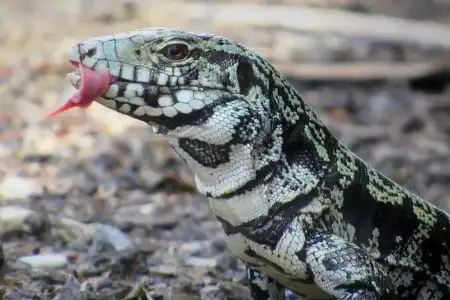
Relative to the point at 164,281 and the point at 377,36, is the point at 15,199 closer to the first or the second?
the point at 164,281

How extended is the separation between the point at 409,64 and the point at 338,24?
1073 millimetres

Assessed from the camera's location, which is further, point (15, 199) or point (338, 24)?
point (338, 24)

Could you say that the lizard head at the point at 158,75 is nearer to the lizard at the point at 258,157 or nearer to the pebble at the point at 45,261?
the lizard at the point at 258,157

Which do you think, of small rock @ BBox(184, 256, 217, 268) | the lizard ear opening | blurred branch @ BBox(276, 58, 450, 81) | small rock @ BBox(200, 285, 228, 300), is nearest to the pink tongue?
the lizard ear opening

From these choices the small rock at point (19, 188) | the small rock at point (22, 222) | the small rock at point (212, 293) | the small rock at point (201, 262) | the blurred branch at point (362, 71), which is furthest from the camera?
the blurred branch at point (362, 71)

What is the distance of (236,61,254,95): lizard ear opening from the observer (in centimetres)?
440

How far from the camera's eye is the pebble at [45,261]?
6.04 meters

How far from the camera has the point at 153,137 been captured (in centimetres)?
975

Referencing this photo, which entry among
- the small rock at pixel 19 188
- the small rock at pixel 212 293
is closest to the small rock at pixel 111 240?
the small rock at pixel 212 293

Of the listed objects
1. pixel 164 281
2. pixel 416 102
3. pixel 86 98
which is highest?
pixel 86 98

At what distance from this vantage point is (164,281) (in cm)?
602

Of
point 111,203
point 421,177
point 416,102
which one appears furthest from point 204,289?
point 416,102

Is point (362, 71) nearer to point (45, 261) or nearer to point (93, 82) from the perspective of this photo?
point (45, 261)

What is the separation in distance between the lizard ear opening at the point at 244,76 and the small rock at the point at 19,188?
3.85m
